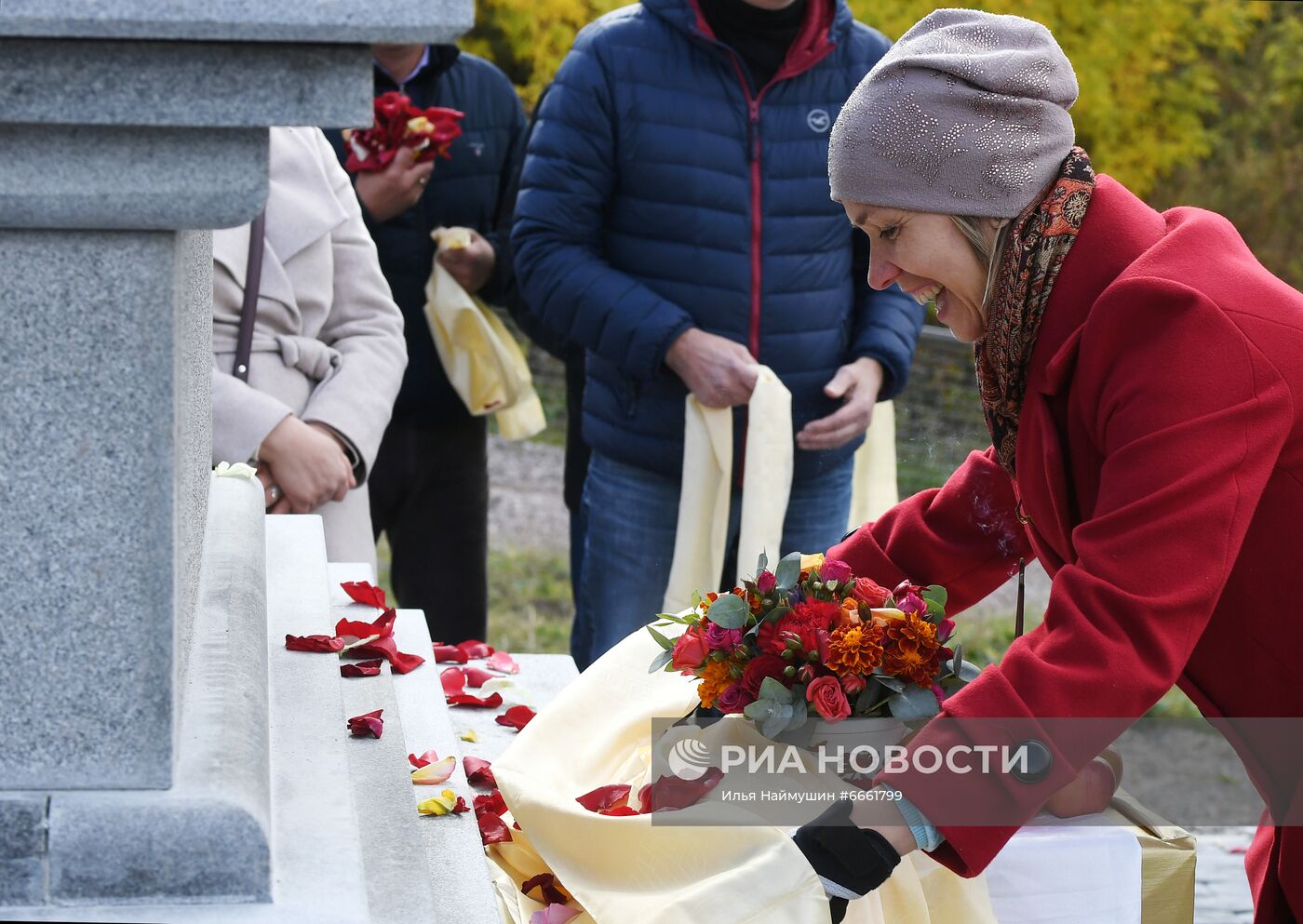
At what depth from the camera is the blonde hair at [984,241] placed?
2078 mm

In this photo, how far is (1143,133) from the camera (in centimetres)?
909

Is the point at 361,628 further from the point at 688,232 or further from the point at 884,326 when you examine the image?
the point at 884,326

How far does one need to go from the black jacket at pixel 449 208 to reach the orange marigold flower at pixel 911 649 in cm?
238

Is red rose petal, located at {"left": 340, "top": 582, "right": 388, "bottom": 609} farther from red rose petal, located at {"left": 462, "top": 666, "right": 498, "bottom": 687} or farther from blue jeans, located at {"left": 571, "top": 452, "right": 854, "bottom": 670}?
blue jeans, located at {"left": 571, "top": 452, "right": 854, "bottom": 670}

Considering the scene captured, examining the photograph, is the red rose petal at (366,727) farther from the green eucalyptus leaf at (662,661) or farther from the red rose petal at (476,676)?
the red rose petal at (476,676)

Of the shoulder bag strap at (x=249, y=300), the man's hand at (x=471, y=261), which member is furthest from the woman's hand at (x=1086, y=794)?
the man's hand at (x=471, y=261)

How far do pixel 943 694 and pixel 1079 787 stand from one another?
0.83 feet

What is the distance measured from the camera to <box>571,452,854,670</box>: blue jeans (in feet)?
12.6

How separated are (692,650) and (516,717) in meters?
0.83

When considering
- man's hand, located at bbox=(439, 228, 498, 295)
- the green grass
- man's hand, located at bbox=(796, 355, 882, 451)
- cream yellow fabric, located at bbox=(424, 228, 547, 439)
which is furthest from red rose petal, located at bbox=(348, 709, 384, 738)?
the green grass

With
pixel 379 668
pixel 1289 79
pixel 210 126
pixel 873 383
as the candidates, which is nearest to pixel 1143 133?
pixel 1289 79

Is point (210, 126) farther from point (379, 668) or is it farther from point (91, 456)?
point (379, 668)

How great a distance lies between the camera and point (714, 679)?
221 centimetres

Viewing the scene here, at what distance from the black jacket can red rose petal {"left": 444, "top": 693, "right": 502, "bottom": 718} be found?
1.47m
